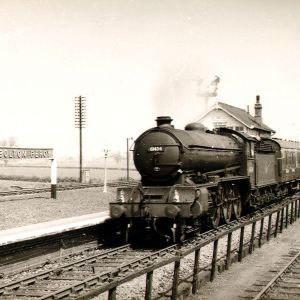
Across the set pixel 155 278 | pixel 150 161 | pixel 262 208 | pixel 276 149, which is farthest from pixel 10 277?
pixel 276 149

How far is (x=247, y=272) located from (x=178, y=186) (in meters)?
3.01

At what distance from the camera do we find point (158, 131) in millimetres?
12250

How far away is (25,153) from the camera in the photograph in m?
19.0

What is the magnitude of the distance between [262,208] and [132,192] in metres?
9.13

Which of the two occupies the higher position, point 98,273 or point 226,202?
point 226,202

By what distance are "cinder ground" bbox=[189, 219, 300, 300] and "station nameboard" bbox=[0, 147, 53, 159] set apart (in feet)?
34.0

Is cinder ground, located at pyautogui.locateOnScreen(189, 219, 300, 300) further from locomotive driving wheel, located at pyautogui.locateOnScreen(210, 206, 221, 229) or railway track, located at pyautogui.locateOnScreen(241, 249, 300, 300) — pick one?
locomotive driving wheel, located at pyautogui.locateOnScreen(210, 206, 221, 229)

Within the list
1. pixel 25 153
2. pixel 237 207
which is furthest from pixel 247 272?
pixel 25 153

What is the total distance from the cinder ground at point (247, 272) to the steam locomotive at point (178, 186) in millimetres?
1777

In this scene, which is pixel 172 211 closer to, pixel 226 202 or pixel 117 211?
pixel 117 211

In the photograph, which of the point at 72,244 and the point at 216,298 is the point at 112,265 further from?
the point at 216,298

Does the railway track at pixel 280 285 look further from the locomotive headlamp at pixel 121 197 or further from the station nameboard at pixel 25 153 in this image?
the station nameboard at pixel 25 153

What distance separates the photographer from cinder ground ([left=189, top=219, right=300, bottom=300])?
769 cm

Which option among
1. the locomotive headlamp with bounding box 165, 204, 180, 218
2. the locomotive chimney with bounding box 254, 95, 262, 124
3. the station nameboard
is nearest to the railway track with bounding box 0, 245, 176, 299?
the locomotive headlamp with bounding box 165, 204, 180, 218
